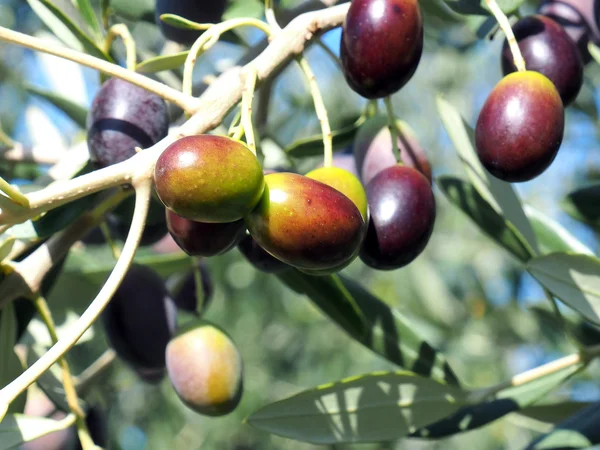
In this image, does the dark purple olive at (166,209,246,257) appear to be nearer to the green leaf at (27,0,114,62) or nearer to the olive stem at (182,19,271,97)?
the olive stem at (182,19,271,97)

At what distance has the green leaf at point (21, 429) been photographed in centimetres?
81

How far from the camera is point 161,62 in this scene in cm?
94

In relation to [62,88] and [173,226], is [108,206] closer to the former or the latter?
[173,226]

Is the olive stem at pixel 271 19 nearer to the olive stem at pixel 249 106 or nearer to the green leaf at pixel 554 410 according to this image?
the olive stem at pixel 249 106

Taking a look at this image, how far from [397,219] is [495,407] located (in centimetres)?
46

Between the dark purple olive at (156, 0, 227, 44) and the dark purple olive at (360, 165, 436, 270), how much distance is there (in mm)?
414

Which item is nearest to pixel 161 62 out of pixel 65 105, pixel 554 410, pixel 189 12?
pixel 189 12

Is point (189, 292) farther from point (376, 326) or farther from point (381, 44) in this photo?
point (381, 44)

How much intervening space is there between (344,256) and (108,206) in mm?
384

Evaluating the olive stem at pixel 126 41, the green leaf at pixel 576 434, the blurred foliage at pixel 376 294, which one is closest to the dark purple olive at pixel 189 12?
the olive stem at pixel 126 41

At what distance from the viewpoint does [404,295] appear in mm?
3145

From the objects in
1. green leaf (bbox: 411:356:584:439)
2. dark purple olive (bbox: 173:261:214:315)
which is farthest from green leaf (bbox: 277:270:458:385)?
dark purple olive (bbox: 173:261:214:315)

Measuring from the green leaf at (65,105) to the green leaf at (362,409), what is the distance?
2.47 ft

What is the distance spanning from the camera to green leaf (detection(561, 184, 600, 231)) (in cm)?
120
